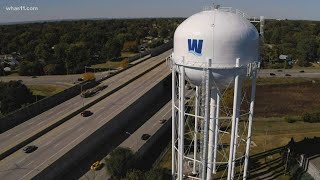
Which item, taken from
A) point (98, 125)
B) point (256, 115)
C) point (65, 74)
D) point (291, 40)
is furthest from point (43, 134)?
point (291, 40)

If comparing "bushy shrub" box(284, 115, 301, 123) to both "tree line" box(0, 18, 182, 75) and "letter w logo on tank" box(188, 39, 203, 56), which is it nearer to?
"letter w logo on tank" box(188, 39, 203, 56)

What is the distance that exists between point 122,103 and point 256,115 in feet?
104

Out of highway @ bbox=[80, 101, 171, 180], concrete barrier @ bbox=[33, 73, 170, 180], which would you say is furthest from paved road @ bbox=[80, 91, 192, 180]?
concrete barrier @ bbox=[33, 73, 170, 180]

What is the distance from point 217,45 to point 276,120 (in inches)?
1781

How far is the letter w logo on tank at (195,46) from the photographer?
113ft

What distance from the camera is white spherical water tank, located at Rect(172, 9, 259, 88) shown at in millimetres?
34062

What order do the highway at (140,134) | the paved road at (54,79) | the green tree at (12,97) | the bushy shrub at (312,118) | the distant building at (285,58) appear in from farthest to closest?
the distant building at (285,58), the paved road at (54,79), the green tree at (12,97), the bushy shrub at (312,118), the highway at (140,134)

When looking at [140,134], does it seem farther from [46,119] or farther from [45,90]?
[45,90]

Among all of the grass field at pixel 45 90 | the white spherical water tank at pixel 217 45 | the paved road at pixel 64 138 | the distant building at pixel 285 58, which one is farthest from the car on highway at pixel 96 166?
the distant building at pixel 285 58

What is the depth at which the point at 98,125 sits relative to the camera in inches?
2371

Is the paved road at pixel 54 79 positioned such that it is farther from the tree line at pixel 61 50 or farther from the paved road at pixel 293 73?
the paved road at pixel 293 73

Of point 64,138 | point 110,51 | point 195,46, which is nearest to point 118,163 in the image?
point 64,138

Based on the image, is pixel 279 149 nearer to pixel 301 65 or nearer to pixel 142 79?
pixel 142 79

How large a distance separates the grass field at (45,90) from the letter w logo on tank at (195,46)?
68.6 metres
